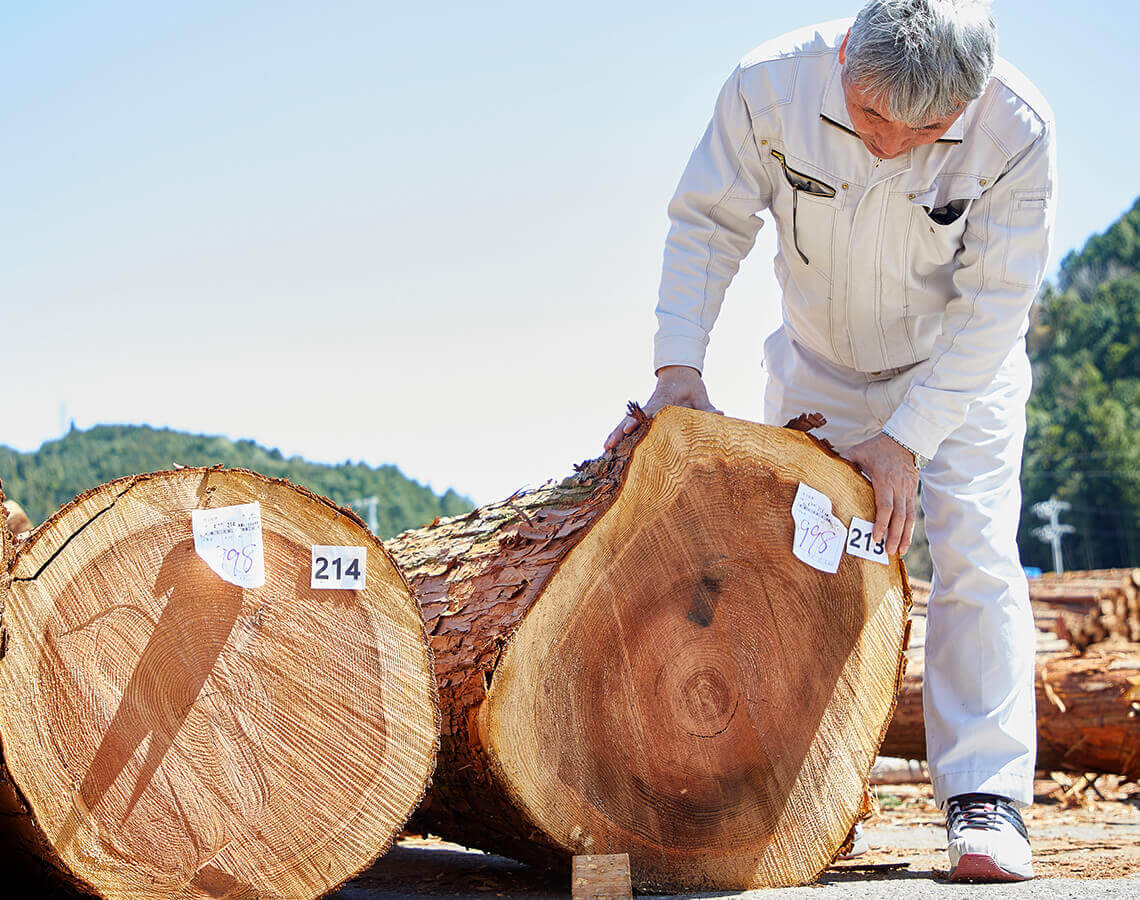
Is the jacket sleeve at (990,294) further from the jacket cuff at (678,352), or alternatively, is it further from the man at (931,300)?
the jacket cuff at (678,352)

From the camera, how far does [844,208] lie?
3188 mm

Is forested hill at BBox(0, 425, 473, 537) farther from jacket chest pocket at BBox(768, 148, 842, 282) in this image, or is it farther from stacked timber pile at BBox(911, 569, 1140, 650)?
jacket chest pocket at BBox(768, 148, 842, 282)

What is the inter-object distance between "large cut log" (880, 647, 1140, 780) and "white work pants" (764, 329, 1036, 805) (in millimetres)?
1202

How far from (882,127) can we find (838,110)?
244 mm

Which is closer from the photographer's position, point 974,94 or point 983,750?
point 974,94

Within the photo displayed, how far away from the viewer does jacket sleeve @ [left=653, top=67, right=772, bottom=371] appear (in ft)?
10.7

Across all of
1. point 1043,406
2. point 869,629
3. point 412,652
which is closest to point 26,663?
point 412,652

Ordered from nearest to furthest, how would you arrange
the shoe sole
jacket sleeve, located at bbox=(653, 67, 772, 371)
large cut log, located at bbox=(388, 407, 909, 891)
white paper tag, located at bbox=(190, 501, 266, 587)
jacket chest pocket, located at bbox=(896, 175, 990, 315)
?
white paper tag, located at bbox=(190, 501, 266, 587), large cut log, located at bbox=(388, 407, 909, 891), the shoe sole, jacket chest pocket, located at bbox=(896, 175, 990, 315), jacket sleeve, located at bbox=(653, 67, 772, 371)

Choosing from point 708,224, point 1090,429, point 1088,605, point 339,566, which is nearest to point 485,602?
point 339,566

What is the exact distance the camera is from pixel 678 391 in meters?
3.15

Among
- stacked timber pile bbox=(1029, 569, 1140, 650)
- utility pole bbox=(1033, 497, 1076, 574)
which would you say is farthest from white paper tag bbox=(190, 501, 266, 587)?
utility pole bbox=(1033, 497, 1076, 574)

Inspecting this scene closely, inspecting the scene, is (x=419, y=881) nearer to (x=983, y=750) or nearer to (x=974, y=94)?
(x=983, y=750)

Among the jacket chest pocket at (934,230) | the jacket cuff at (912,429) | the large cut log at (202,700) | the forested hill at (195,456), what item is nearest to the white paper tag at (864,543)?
the jacket cuff at (912,429)

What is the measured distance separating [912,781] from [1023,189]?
11.5 feet
